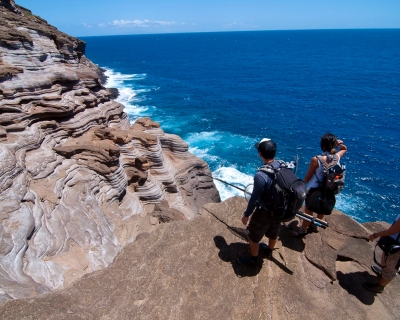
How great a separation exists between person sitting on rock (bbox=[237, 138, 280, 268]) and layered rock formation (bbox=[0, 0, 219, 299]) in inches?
179

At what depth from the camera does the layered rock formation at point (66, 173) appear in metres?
7.93

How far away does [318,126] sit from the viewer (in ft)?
133

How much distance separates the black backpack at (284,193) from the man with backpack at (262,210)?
7cm

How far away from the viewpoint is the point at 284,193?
5.10 metres

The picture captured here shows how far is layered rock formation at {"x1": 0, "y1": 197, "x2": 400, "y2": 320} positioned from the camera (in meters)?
5.23

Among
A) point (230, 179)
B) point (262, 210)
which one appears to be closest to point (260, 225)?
point (262, 210)

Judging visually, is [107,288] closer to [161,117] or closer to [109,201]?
[109,201]

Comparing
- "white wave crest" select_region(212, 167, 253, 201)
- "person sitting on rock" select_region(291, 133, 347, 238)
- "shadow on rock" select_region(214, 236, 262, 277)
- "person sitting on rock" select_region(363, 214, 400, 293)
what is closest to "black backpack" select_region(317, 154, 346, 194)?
"person sitting on rock" select_region(291, 133, 347, 238)

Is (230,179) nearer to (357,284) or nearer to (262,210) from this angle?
(357,284)

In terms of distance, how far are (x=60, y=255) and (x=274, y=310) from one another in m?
6.17

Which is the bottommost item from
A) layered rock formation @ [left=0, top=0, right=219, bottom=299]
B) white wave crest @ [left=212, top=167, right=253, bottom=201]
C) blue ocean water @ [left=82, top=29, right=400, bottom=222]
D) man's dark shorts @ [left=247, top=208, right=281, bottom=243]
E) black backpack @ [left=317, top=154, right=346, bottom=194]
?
white wave crest @ [left=212, top=167, right=253, bottom=201]

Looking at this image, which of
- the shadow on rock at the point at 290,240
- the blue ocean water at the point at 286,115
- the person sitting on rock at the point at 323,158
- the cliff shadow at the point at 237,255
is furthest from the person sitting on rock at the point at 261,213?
the blue ocean water at the point at 286,115

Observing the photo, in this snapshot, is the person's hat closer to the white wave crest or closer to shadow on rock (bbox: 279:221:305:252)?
shadow on rock (bbox: 279:221:305:252)

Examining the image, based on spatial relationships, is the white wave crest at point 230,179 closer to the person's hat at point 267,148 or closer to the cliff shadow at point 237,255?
the cliff shadow at point 237,255
